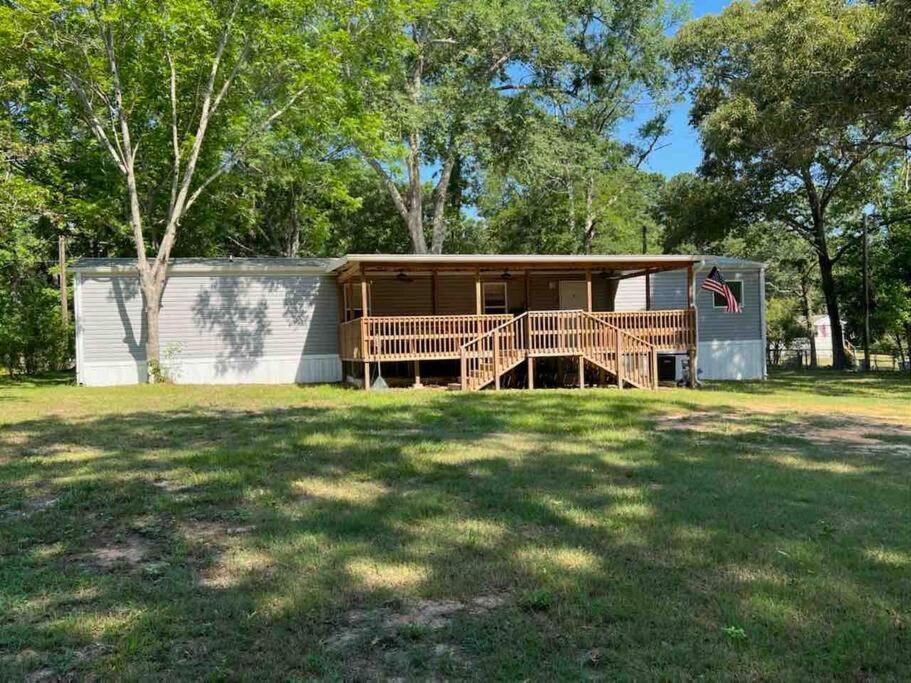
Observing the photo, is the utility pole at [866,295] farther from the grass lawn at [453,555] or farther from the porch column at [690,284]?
the grass lawn at [453,555]

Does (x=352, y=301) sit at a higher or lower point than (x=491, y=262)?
lower

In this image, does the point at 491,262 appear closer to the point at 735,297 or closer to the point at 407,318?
the point at 407,318

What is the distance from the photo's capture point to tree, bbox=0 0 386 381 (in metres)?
14.7

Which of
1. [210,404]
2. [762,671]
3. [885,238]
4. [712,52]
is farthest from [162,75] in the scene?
[885,238]

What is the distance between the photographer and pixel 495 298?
61.2ft

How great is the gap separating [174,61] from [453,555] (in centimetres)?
1619

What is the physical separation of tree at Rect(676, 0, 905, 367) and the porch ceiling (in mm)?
3670

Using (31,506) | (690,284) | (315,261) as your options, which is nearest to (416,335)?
(315,261)

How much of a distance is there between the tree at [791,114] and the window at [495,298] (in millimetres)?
6673

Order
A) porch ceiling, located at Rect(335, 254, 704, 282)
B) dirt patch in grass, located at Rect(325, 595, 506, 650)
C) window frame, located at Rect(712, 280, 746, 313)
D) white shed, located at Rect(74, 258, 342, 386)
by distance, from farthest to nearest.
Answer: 1. window frame, located at Rect(712, 280, 746, 313)
2. white shed, located at Rect(74, 258, 342, 386)
3. porch ceiling, located at Rect(335, 254, 704, 282)
4. dirt patch in grass, located at Rect(325, 595, 506, 650)

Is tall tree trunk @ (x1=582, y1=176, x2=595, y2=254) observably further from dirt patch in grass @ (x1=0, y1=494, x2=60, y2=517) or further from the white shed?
dirt patch in grass @ (x1=0, y1=494, x2=60, y2=517)

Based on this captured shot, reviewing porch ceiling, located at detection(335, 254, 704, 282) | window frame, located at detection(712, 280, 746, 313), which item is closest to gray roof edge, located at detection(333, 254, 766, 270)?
porch ceiling, located at detection(335, 254, 704, 282)

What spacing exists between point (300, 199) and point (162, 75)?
11.3 metres

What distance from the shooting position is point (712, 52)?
2247cm
